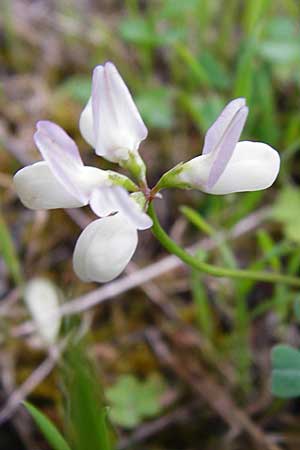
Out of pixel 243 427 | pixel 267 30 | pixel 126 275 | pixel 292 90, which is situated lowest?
pixel 243 427

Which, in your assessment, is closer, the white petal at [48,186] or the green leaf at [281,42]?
the white petal at [48,186]

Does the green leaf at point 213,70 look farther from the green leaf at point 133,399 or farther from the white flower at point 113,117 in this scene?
the white flower at point 113,117

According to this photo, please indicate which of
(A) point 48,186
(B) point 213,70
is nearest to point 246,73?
(B) point 213,70

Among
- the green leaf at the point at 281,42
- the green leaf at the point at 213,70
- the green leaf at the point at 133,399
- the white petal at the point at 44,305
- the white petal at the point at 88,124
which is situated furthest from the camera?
the green leaf at the point at 213,70

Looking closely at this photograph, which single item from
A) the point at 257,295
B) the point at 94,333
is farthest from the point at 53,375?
the point at 257,295

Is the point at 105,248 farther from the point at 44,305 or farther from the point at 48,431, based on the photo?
the point at 44,305

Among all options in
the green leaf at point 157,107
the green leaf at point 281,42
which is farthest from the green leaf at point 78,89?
the green leaf at point 281,42

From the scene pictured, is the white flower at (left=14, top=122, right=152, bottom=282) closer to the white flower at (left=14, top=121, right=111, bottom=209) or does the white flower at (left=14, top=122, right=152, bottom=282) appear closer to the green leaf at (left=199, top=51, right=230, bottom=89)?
the white flower at (left=14, top=121, right=111, bottom=209)

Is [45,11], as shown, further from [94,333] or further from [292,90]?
[94,333]

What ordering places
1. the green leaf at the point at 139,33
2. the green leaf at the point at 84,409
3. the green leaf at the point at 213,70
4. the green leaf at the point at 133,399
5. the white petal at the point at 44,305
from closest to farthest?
the green leaf at the point at 84,409 < the green leaf at the point at 133,399 < the white petal at the point at 44,305 < the green leaf at the point at 213,70 < the green leaf at the point at 139,33
